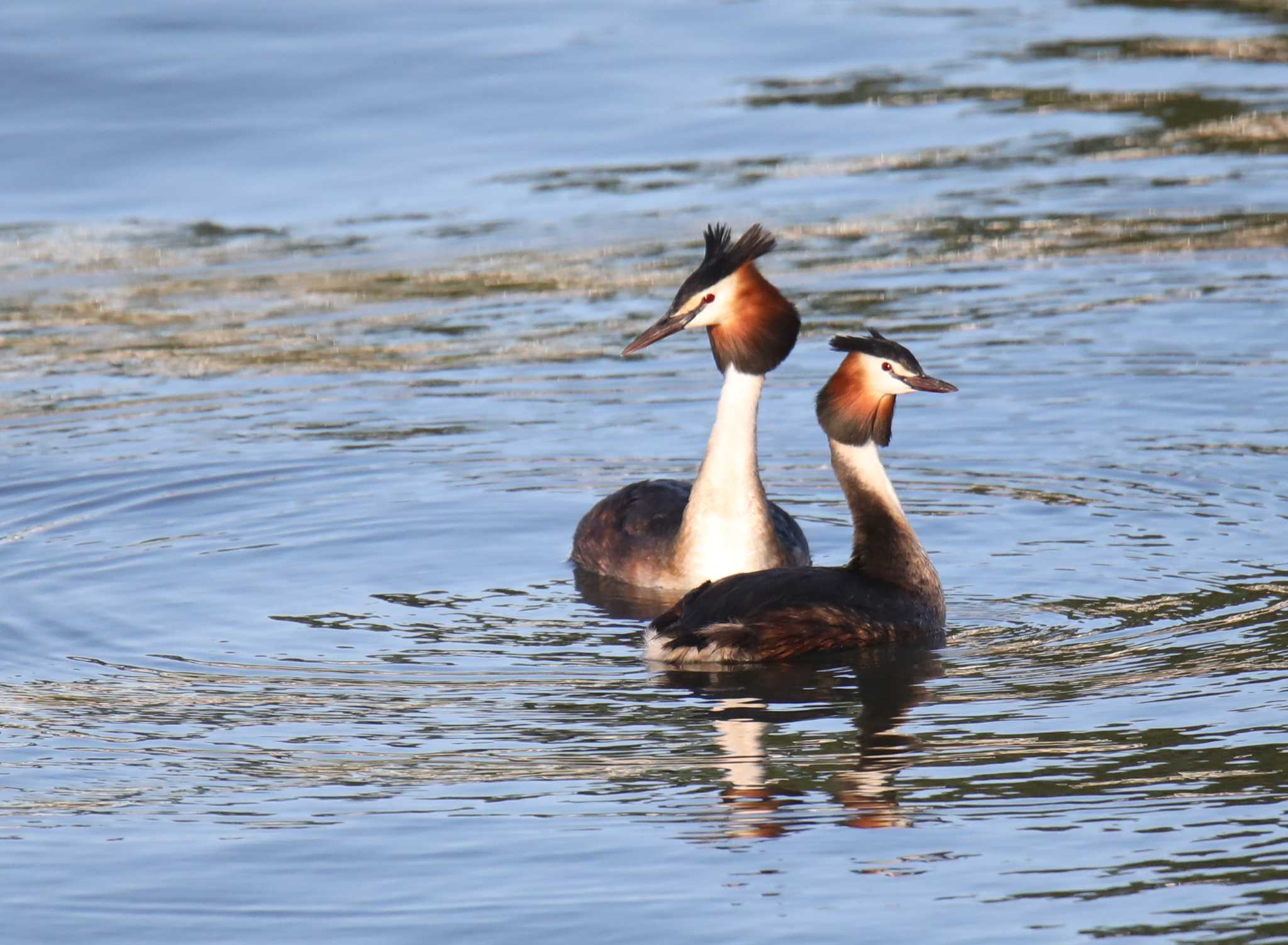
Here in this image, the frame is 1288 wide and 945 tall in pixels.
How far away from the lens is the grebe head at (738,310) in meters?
9.62

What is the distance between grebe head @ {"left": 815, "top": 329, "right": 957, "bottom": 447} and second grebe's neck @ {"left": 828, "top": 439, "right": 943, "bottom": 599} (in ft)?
0.21

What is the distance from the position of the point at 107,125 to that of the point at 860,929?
672 inches

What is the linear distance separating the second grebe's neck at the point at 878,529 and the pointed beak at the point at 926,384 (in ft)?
1.08

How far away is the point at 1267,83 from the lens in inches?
810

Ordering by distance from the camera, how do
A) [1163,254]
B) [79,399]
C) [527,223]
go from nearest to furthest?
[79,399] → [1163,254] → [527,223]

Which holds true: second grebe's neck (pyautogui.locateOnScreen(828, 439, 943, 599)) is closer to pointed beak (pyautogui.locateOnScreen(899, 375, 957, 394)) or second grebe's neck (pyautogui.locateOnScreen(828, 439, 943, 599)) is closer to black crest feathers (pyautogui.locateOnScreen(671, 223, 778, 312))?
pointed beak (pyautogui.locateOnScreen(899, 375, 957, 394))

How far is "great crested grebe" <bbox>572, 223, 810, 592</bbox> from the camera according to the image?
9.45 meters

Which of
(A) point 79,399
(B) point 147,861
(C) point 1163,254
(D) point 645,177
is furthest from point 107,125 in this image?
(B) point 147,861

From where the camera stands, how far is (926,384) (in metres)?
8.66

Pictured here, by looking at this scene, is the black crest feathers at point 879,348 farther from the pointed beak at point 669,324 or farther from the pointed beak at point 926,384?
the pointed beak at point 669,324

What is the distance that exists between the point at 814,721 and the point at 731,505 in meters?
2.16

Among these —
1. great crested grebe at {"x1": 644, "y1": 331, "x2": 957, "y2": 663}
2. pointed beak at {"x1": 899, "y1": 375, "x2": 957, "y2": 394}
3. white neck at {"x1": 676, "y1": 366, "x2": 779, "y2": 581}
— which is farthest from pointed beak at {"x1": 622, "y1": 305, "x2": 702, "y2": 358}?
pointed beak at {"x1": 899, "y1": 375, "x2": 957, "y2": 394}

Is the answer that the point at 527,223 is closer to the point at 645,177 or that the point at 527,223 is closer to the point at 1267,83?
the point at 645,177

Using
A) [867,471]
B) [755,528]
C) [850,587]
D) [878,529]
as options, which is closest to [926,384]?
[867,471]
